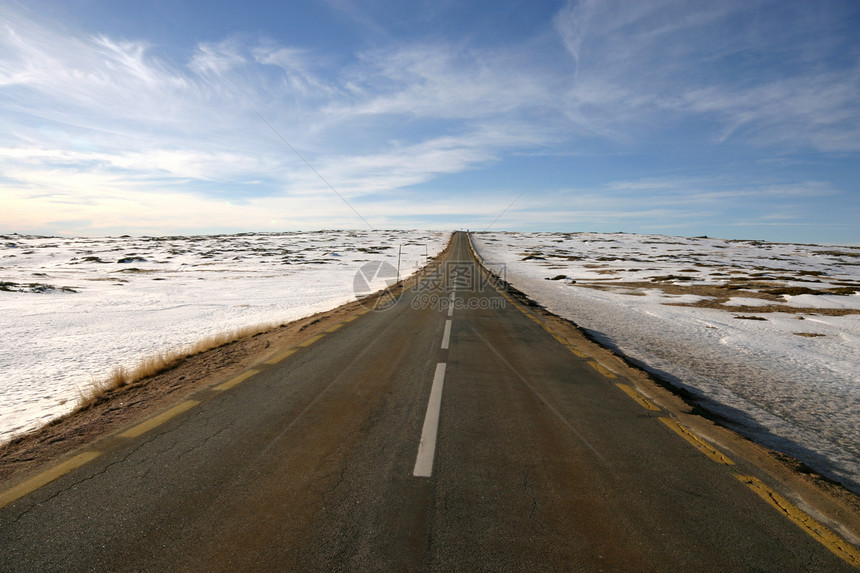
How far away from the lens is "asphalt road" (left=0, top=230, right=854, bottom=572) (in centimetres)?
277

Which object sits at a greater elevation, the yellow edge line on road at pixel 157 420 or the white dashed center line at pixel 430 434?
the white dashed center line at pixel 430 434

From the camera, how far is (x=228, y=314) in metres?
14.6

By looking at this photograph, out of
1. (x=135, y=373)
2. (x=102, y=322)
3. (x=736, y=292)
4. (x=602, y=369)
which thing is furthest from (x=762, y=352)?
(x=102, y=322)

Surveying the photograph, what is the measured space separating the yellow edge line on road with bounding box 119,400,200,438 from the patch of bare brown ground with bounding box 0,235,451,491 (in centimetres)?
15

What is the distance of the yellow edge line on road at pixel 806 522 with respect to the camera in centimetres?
285

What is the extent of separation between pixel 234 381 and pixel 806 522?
6.82m

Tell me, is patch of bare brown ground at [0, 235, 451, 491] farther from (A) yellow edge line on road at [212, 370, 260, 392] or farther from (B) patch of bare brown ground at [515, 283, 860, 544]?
(B) patch of bare brown ground at [515, 283, 860, 544]

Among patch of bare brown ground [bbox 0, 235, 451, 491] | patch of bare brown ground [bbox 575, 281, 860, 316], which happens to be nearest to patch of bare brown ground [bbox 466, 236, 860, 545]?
patch of bare brown ground [bbox 0, 235, 451, 491]

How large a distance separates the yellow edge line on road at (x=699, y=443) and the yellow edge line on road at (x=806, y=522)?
293 millimetres

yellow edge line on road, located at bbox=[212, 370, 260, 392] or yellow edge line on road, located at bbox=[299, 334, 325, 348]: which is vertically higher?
yellow edge line on road, located at bbox=[212, 370, 260, 392]

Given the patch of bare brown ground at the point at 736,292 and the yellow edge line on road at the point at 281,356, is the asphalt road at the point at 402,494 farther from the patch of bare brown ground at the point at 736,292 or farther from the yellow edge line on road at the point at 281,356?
the patch of bare brown ground at the point at 736,292

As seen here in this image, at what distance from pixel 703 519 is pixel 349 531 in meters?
2.74

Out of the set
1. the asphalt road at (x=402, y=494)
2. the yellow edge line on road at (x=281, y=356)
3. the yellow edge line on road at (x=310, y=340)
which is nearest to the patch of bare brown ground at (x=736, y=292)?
the asphalt road at (x=402, y=494)

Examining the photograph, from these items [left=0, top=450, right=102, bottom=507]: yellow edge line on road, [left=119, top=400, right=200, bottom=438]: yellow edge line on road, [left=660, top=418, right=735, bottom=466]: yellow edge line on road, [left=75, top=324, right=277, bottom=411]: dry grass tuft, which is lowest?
[left=75, top=324, right=277, bottom=411]: dry grass tuft
